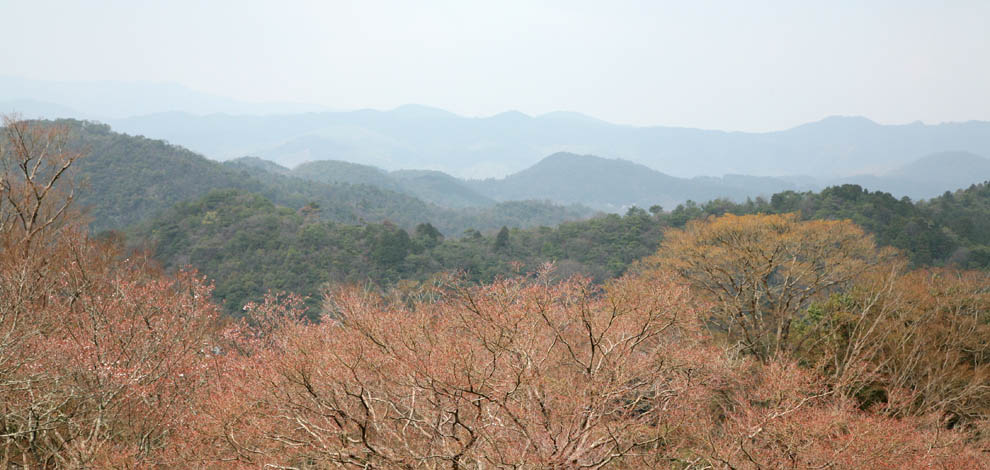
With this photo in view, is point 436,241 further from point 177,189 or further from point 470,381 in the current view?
point 470,381

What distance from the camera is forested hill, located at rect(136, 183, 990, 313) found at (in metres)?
39.0

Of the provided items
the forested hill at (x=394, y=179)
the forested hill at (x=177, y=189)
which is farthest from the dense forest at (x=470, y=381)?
the forested hill at (x=394, y=179)

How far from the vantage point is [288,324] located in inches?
418

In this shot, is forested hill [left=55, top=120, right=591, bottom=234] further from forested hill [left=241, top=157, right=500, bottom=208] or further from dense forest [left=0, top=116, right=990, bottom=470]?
dense forest [left=0, top=116, right=990, bottom=470]

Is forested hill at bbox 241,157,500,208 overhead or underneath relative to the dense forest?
underneath

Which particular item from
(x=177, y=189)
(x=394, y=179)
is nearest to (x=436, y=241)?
(x=177, y=189)

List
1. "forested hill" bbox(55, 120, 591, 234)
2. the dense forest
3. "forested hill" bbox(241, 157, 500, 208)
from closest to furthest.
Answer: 1. the dense forest
2. "forested hill" bbox(55, 120, 591, 234)
3. "forested hill" bbox(241, 157, 500, 208)

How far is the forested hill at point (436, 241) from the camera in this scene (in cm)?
3900

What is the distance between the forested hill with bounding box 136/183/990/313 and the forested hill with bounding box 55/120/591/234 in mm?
9763

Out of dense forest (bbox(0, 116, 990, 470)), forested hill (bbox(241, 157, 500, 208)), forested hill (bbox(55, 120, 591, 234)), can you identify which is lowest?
forested hill (bbox(241, 157, 500, 208))

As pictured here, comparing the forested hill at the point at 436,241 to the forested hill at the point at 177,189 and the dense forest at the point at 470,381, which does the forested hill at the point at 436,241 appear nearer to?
the forested hill at the point at 177,189

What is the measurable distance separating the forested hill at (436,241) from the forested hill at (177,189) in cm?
976

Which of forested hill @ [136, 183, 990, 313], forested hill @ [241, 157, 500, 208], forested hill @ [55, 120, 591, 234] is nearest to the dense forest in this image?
forested hill @ [136, 183, 990, 313]

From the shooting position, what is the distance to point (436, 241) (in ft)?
172
